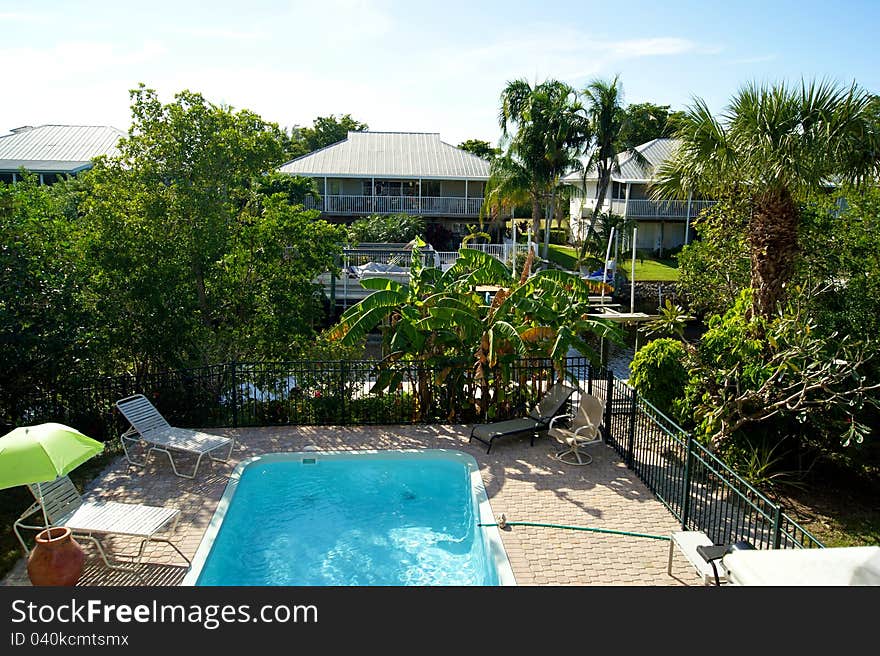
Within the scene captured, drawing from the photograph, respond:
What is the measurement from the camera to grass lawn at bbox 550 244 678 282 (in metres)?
34.5

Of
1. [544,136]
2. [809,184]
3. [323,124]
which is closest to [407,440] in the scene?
[809,184]

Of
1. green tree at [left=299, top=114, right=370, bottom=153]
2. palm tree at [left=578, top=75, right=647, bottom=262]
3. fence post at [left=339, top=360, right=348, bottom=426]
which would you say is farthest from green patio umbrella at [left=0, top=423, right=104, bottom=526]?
green tree at [left=299, top=114, right=370, bottom=153]

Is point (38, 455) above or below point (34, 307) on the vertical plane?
below

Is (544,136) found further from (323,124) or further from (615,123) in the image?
(323,124)

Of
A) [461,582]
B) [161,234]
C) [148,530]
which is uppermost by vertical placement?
[161,234]

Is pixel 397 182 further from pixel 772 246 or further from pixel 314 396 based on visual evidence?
pixel 772 246

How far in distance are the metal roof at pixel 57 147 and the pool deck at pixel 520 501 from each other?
3517 centimetres

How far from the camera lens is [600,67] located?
3228 centimetres

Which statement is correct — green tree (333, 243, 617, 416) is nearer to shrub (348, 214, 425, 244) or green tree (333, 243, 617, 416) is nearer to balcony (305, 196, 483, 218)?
shrub (348, 214, 425, 244)

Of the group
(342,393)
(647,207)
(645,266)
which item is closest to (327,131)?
(647,207)

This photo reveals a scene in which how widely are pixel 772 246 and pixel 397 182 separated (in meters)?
29.3

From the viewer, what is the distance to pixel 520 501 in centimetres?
1013

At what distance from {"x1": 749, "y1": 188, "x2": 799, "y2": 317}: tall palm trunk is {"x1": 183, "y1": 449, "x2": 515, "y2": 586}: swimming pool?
21.0ft
